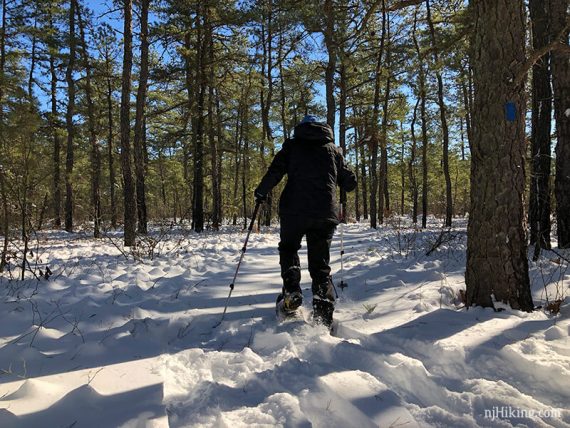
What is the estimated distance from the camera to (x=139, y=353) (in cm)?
290

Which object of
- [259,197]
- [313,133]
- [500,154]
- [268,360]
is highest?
[313,133]

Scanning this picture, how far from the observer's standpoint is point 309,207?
357 cm

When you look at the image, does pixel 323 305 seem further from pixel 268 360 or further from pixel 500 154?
pixel 500 154

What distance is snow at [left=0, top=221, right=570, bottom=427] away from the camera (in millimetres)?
1992

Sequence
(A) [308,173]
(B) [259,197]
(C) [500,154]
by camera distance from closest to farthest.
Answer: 1. (C) [500,154]
2. (A) [308,173]
3. (B) [259,197]

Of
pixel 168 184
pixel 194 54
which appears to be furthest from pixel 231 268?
pixel 168 184

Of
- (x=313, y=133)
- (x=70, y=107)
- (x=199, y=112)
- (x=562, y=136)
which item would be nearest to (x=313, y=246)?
(x=313, y=133)

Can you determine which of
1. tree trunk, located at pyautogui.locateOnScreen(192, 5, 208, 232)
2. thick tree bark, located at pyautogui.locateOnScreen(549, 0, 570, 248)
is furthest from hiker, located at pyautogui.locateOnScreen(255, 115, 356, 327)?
tree trunk, located at pyautogui.locateOnScreen(192, 5, 208, 232)

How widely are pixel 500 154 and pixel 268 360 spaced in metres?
2.91

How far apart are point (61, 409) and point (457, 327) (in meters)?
2.99

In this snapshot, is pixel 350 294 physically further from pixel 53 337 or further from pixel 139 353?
Answer: pixel 53 337

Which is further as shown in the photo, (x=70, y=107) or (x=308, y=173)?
(x=70, y=107)

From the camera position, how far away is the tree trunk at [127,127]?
9242 mm

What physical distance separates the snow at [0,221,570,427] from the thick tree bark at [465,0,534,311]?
0.37 metres
